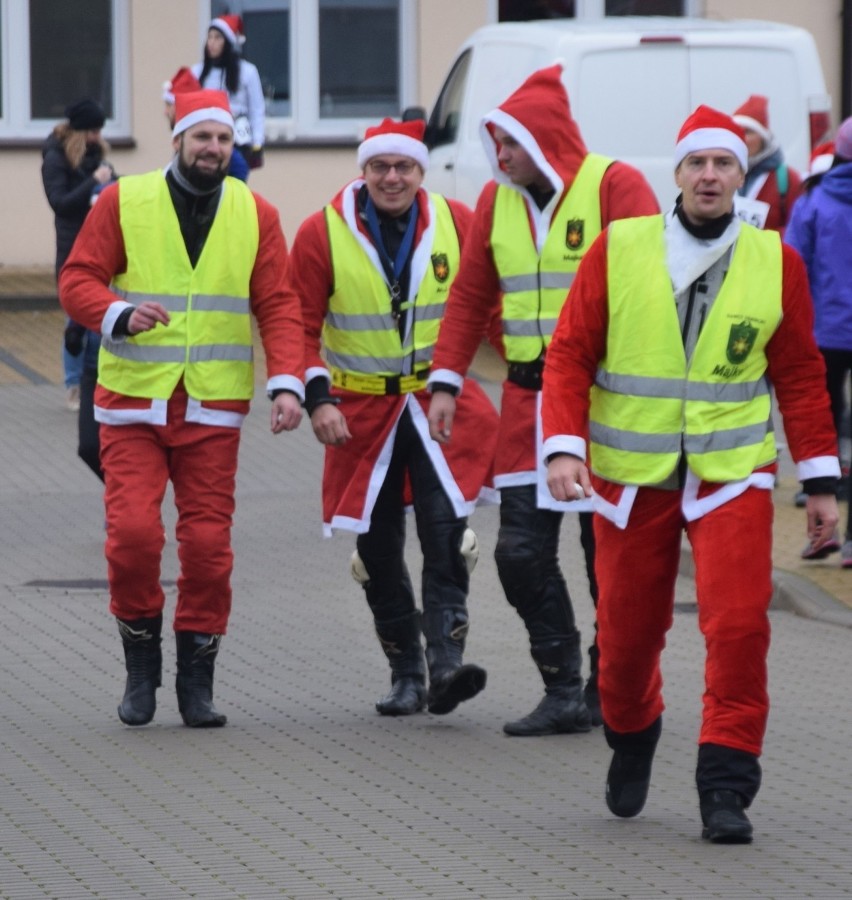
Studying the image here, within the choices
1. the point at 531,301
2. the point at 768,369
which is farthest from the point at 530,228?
the point at 768,369

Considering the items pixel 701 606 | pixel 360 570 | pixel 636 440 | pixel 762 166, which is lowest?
pixel 360 570

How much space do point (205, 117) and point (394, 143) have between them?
645mm

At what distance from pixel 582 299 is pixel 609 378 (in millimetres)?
219

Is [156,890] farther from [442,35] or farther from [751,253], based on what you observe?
[442,35]

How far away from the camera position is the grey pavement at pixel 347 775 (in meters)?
5.76

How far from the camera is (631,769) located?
20.9 ft

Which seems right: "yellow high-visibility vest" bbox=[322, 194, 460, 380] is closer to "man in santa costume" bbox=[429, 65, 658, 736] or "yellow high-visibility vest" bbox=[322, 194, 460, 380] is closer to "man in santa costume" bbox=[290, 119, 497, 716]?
"man in santa costume" bbox=[290, 119, 497, 716]

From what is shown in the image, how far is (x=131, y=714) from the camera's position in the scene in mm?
7590

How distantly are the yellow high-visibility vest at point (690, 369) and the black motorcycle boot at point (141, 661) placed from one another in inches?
81.6

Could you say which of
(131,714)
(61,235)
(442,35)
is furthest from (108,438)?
(442,35)

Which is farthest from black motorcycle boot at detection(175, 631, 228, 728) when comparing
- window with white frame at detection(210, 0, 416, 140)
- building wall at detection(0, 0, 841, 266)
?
window with white frame at detection(210, 0, 416, 140)

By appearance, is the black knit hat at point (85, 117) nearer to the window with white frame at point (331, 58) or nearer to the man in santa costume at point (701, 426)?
the window with white frame at point (331, 58)

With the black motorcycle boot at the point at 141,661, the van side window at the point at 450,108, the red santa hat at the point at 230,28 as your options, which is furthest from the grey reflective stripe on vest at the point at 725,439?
the red santa hat at the point at 230,28

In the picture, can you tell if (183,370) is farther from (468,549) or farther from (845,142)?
(845,142)
